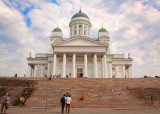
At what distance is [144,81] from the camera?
2931cm

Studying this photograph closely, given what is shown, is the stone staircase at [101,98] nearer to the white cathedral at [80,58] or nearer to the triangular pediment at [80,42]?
the white cathedral at [80,58]

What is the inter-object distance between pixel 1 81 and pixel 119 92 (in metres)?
19.6

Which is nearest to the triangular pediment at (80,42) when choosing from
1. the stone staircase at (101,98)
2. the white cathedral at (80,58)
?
the white cathedral at (80,58)

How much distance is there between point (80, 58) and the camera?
45.4 meters

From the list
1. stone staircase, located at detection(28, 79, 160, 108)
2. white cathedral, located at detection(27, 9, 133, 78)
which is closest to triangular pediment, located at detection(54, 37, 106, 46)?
white cathedral, located at detection(27, 9, 133, 78)

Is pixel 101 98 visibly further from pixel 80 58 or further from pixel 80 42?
pixel 80 58

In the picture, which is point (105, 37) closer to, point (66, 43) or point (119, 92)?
point (66, 43)

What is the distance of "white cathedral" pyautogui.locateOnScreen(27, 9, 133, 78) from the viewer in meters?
40.8

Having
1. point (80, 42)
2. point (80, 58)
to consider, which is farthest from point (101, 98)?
point (80, 58)

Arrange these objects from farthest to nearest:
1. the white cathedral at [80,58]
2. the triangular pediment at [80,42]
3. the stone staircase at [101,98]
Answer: the triangular pediment at [80,42] → the white cathedral at [80,58] → the stone staircase at [101,98]

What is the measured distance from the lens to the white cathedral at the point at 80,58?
1606 inches

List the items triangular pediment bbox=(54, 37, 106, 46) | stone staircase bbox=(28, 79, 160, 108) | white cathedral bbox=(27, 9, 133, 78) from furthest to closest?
triangular pediment bbox=(54, 37, 106, 46) < white cathedral bbox=(27, 9, 133, 78) < stone staircase bbox=(28, 79, 160, 108)

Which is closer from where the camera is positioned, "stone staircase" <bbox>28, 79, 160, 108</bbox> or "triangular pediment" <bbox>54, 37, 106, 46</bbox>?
"stone staircase" <bbox>28, 79, 160, 108</bbox>

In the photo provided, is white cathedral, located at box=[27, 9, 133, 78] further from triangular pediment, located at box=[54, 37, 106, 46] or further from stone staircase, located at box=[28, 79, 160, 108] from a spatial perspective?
stone staircase, located at box=[28, 79, 160, 108]
